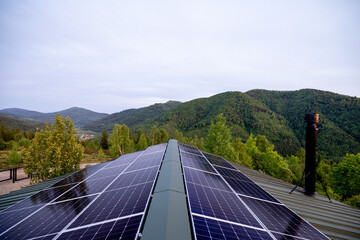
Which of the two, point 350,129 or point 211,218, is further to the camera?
point 350,129

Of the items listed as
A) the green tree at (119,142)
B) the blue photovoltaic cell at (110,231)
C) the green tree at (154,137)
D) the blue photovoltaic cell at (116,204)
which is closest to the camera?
the blue photovoltaic cell at (110,231)

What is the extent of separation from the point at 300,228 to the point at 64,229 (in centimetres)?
702

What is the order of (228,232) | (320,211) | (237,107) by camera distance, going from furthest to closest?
(237,107), (320,211), (228,232)

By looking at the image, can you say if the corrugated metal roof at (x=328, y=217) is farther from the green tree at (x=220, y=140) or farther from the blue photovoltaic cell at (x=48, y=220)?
the green tree at (x=220, y=140)

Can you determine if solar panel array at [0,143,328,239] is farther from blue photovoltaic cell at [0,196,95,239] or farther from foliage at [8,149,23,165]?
foliage at [8,149,23,165]

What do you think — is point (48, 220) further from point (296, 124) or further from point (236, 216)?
point (296, 124)

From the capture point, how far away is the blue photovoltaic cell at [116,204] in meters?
4.34

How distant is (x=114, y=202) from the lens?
203 inches

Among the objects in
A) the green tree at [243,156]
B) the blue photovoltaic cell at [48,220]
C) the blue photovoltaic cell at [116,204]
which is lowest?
the green tree at [243,156]

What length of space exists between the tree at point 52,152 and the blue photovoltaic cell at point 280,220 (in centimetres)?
1522

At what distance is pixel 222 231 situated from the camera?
3.81 meters

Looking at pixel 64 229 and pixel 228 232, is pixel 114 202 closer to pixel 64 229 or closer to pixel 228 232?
pixel 64 229

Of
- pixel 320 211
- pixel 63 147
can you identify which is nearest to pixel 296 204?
pixel 320 211

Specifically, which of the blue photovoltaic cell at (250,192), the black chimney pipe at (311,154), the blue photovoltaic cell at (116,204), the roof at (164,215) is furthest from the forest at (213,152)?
the blue photovoltaic cell at (116,204)
